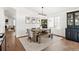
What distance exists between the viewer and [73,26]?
712 cm

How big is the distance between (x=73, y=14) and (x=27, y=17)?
167 inches

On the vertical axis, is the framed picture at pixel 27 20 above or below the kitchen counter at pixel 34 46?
above

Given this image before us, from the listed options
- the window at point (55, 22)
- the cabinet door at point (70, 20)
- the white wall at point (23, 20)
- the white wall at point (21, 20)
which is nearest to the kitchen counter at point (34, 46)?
the cabinet door at point (70, 20)

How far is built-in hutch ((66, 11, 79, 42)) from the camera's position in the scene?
673cm

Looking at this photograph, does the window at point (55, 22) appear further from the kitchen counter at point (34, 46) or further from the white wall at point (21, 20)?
the kitchen counter at point (34, 46)

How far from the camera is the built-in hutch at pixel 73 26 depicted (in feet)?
22.1

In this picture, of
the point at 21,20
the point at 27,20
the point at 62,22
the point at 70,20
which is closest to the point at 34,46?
the point at 70,20

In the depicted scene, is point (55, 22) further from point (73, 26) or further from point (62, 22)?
point (73, 26)

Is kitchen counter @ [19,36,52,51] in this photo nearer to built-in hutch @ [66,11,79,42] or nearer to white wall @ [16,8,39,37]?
built-in hutch @ [66,11,79,42]

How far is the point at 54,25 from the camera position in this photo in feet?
31.6
